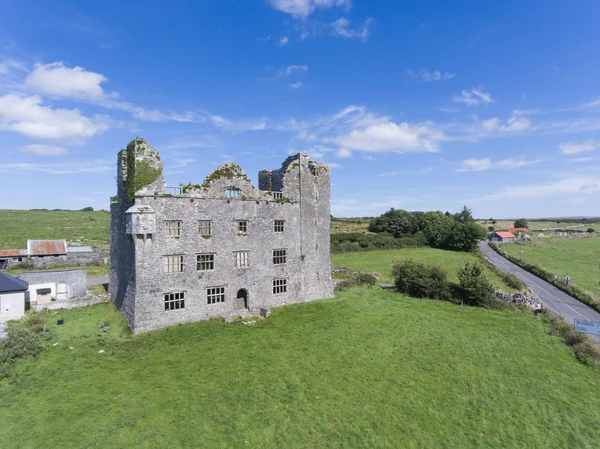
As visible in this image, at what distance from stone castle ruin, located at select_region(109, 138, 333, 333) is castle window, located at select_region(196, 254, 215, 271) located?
0.27 ft

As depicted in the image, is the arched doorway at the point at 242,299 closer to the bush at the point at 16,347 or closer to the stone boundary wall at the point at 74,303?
the stone boundary wall at the point at 74,303

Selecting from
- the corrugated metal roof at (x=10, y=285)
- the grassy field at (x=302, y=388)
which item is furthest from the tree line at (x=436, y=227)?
the corrugated metal roof at (x=10, y=285)

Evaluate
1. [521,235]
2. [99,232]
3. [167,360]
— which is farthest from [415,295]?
[521,235]

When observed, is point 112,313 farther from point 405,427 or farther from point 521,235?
point 521,235

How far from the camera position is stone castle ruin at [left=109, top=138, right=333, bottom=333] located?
24.6 meters

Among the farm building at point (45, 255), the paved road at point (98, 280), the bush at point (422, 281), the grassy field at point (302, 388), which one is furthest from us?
the farm building at point (45, 255)

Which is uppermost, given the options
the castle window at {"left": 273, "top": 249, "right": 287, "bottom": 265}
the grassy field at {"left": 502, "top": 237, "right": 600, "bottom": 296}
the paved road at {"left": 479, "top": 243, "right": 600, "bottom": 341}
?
the castle window at {"left": 273, "top": 249, "right": 287, "bottom": 265}

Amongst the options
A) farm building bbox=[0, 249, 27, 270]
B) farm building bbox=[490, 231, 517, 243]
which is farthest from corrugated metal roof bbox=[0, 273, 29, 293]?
farm building bbox=[490, 231, 517, 243]

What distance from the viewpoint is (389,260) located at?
66688 millimetres

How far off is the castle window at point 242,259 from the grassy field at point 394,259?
23401 millimetres

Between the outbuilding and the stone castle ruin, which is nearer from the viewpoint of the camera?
the stone castle ruin

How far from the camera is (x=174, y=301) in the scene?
25.7m

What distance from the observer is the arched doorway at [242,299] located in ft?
96.3

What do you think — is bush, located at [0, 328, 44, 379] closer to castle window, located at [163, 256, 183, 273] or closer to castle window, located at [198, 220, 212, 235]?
castle window, located at [163, 256, 183, 273]
